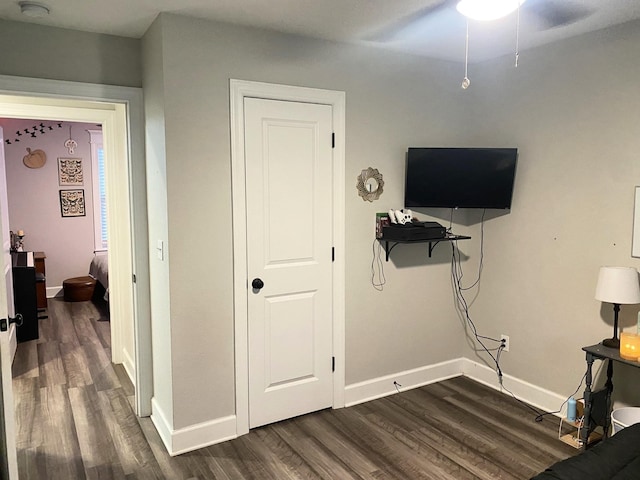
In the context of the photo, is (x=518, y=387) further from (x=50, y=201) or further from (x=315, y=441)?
(x=50, y=201)

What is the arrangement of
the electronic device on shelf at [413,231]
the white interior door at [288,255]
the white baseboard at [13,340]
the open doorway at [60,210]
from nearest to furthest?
the white interior door at [288,255] < the electronic device on shelf at [413,231] < the white baseboard at [13,340] < the open doorway at [60,210]

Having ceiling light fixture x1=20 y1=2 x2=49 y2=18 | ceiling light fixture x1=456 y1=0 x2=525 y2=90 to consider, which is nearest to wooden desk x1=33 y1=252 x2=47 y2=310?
ceiling light fixture x1=20 y1=2 x2=49 y2=18

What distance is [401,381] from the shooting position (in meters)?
3.79

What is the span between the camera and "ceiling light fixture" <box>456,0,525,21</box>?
7.41 ft

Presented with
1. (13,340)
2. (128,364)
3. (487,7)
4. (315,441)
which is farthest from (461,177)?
(13,340)

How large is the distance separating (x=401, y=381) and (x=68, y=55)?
3071mm

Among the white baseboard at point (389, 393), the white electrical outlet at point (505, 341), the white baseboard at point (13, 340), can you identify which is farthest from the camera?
the white baseboard at point (13, 340)

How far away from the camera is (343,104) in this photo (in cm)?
331

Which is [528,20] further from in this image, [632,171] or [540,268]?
[540,268]

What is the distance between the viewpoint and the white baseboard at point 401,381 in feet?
11.8

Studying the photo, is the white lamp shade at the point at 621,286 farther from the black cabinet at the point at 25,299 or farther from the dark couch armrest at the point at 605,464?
the black cabinet at the point at 25,299

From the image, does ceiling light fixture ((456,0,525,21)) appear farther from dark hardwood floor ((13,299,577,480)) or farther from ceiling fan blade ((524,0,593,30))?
dark hardwood floor ((13,299,577,480))

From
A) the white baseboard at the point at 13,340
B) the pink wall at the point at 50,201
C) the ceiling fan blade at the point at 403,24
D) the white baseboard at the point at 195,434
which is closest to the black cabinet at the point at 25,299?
the white baseboard at the point at 13,340

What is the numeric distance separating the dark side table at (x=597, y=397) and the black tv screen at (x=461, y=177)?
3.76 ft
